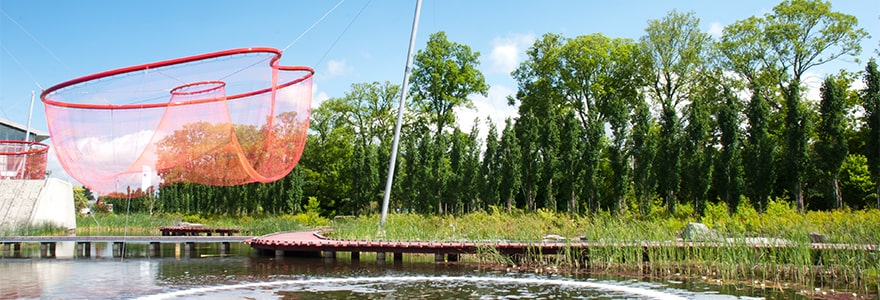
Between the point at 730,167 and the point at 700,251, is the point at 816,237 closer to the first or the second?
the point at 700,251

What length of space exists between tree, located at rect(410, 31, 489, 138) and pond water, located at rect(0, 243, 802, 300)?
25483 millimetres

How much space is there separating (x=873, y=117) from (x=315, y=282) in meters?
21.7

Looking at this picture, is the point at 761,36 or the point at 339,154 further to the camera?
the point at 339,154

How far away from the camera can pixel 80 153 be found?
45.3 ft

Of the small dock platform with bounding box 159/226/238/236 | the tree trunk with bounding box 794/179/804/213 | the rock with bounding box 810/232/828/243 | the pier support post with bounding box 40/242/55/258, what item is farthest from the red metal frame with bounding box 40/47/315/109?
the tree trunk with bounding box 794/179/804/213

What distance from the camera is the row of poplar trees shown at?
86.0 ft

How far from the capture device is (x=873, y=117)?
959 inches

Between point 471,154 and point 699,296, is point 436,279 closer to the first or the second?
point 699,296

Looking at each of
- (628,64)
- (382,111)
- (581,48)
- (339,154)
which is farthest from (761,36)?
(339,154)

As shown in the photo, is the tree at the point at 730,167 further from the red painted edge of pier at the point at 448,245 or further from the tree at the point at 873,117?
the red painted edge of pier at the point at 448,245

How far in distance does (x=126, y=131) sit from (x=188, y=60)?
2.35 meters

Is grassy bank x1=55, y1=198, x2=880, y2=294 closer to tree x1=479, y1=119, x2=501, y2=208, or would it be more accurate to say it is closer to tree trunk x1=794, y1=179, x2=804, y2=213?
tree trunk x1=794, y1=179, x2=804, y2=213

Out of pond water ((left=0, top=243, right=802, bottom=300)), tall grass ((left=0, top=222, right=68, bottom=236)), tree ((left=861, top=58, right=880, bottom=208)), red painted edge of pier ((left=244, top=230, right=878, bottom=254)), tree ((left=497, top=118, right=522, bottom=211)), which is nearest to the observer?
pond water ((left=0, top=243, right=802, bottom=300))

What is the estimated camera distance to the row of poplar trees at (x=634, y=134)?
26219 millimetres
